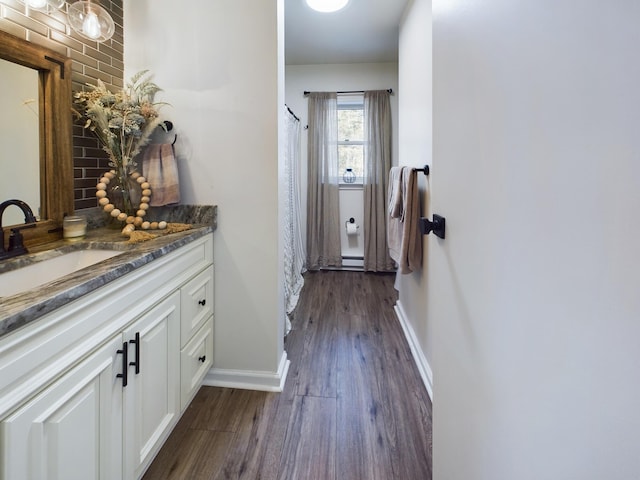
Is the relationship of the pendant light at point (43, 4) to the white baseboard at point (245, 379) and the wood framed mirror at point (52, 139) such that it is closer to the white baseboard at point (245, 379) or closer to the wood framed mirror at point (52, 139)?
the wood framed mirror at point (52, 139)

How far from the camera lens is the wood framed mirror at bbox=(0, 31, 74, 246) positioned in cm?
136

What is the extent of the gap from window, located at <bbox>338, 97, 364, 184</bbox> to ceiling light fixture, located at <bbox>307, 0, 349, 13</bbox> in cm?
158

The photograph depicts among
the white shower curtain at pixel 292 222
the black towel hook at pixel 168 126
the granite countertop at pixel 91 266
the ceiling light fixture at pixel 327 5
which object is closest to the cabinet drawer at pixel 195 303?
the granite countertop at pixel 91 266

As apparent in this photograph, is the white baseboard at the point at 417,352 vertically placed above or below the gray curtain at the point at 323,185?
below

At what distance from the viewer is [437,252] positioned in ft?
3.56

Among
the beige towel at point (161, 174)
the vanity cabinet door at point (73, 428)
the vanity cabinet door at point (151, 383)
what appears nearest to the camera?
the vanity cabinet door at point (73, 428)

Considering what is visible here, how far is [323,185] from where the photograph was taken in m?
4.18

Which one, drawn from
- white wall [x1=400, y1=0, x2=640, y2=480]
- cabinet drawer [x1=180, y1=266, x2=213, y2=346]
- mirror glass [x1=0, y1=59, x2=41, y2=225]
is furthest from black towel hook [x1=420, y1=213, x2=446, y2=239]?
mirror glass [x1=0, y1=59, x2=41, y2=225]

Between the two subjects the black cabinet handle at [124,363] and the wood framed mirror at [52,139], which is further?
the wood framed mirror at [52,139]

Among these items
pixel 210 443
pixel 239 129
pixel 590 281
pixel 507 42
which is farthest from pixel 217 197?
pixel 590 281

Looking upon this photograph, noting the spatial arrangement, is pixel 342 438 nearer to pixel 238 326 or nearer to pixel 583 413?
pixel 238 326

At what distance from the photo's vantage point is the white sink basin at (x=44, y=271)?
1.10 meters

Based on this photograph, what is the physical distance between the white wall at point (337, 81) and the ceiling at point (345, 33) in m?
0.09

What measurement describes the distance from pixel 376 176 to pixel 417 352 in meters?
2.43
